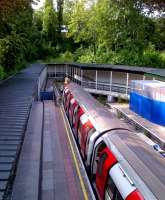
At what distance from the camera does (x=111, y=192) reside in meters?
11.1

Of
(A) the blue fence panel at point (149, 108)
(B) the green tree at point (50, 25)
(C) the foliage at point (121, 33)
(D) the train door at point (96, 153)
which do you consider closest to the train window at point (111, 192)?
(D) the train door at point (96, 153)

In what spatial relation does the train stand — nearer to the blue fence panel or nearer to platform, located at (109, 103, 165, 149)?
platform, located at (109, 103, 165, 149)

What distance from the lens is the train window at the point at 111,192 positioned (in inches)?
409

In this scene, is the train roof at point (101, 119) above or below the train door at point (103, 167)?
above

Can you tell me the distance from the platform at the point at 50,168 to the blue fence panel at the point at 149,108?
879 centimetres

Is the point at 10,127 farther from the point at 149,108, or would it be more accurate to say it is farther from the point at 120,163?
the point at 149,108

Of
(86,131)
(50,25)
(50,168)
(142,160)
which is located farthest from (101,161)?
(50,25)

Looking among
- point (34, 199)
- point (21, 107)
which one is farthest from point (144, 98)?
point (34, 199)

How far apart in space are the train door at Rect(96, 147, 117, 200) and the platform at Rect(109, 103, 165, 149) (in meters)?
14.2

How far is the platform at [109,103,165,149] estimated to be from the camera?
28.5 meters

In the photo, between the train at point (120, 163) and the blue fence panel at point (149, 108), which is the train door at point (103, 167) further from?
the blue fence panel at point (149, 108)

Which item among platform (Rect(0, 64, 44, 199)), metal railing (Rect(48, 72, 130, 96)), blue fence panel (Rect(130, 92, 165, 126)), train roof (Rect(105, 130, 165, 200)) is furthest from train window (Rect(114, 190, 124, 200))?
metal railing (Rect(48, 72, 130, 96))

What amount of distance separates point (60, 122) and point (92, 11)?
4583 centimetres

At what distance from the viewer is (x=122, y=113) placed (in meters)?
39.4
